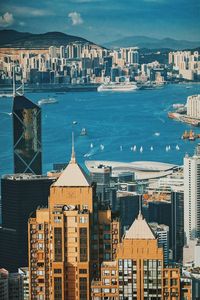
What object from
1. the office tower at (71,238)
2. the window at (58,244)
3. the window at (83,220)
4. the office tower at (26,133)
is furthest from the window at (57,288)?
the office tower at (26,133)

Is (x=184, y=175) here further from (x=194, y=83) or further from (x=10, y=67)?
(x=10, y=67)

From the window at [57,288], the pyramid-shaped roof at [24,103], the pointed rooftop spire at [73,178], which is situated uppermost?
the pointed rooftop spire at [73,178]

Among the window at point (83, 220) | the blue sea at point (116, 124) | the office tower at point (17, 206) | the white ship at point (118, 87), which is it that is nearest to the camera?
the window at point (83, 220)

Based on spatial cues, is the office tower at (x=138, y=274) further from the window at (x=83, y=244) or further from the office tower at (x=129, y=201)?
the office tower at (x=129, y=201)

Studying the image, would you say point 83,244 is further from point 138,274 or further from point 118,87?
point 118,87

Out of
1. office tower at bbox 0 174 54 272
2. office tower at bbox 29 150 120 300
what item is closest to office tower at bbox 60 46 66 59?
office tower at bbox 0 174 54 272

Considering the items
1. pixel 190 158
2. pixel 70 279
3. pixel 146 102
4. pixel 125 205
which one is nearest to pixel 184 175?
pixel 190 158

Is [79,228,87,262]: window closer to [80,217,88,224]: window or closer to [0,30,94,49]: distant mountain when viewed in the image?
[80,217,88,224]: window
